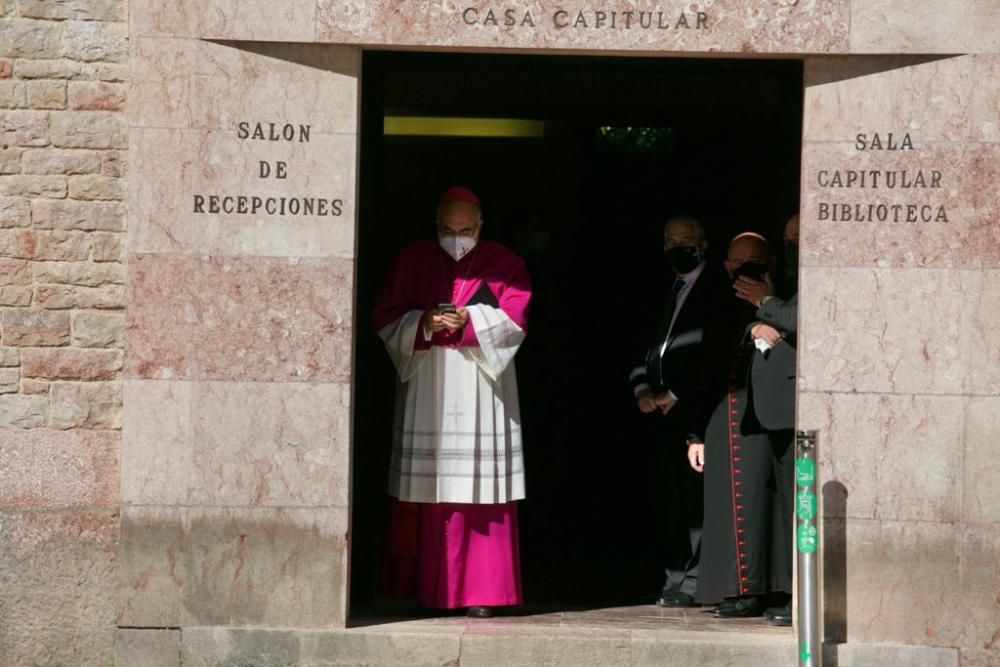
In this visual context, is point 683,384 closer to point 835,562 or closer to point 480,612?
point 835,562

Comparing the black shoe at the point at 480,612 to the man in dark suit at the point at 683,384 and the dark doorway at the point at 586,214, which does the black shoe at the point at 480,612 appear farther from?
the dark doorway at the point at 586,214

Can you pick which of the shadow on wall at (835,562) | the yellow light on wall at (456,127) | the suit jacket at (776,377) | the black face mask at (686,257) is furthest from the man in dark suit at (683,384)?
the yellow light on wall at (456,127)

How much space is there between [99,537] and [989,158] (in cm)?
A: 462

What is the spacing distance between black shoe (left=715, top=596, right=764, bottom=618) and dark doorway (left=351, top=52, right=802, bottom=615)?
1348 mm

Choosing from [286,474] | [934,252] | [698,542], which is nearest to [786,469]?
[698,542]

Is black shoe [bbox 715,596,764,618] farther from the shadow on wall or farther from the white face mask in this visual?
the white face mask

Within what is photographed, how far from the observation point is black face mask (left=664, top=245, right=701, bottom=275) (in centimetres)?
952

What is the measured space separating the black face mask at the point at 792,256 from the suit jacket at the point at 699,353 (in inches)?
17.5

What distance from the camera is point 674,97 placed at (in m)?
11.8

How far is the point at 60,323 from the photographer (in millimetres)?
8586

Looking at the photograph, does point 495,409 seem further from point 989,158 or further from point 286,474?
point 989,158

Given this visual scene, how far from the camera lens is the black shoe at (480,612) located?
29.7 ft

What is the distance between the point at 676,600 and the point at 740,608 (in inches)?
18.1

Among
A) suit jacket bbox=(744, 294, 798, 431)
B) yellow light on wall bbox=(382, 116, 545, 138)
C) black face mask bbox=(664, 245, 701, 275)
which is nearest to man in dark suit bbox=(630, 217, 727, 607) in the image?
black face mask bbox=(664, 245, 701, 275)
